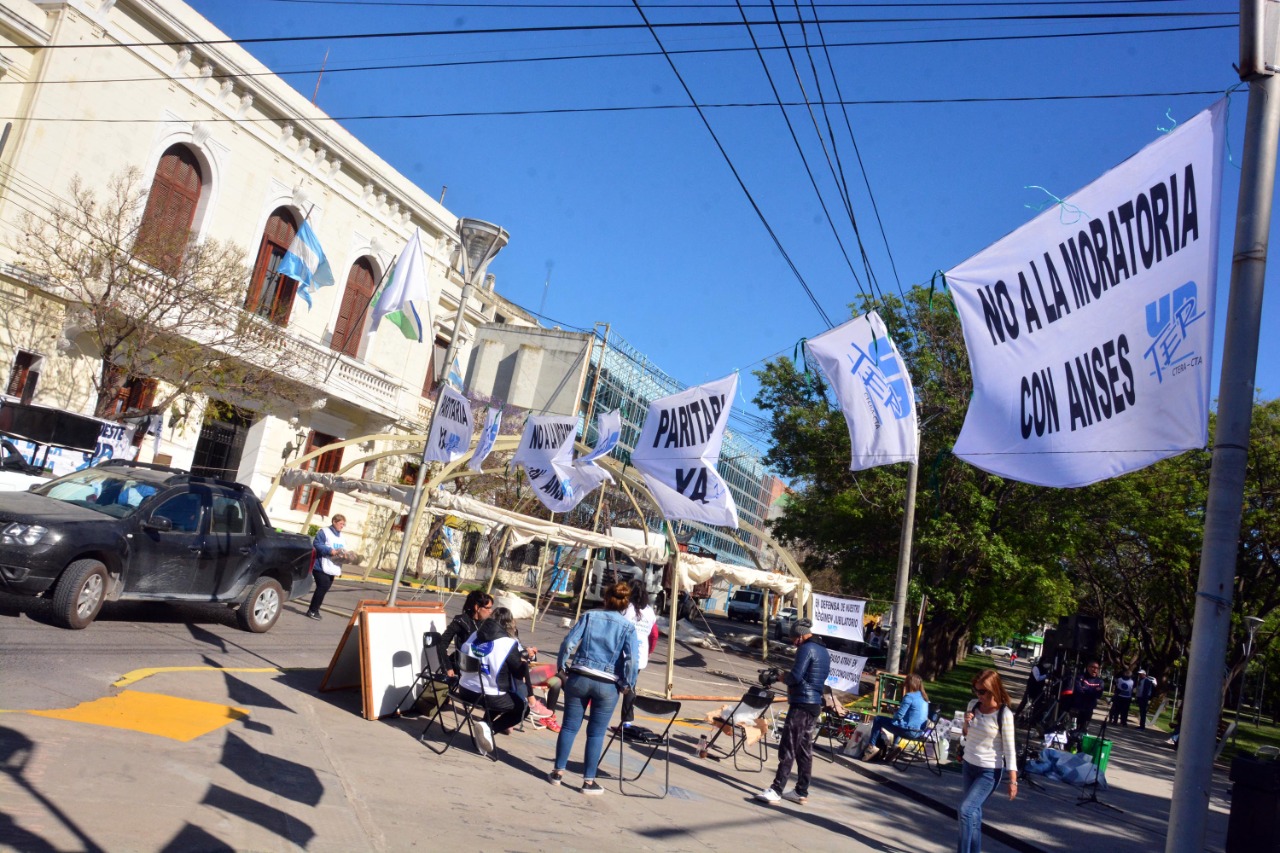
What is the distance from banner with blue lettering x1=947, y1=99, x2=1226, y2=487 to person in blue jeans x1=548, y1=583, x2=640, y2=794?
150 inches

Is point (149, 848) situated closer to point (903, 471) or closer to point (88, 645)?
point (88, 645)

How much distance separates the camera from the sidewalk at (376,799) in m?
5.43

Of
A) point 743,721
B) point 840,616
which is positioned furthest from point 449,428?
point 840,616

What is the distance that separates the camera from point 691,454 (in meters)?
11.5

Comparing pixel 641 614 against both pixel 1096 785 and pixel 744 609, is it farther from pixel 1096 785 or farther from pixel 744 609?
pixel 744 609

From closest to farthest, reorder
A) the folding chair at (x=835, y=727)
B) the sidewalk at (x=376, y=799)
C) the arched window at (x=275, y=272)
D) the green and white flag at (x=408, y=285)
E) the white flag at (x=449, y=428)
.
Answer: the sidewalk at (x=376, y=799) < the white flag at (x=449, y=428) < the folding chair at (x=835, y=727) < the green and white flag at (x=408, y=285) < the arched window at (x=275, y=272)

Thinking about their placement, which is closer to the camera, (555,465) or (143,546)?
(143,546)

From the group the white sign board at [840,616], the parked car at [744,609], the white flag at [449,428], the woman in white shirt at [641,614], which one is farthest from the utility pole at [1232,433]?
the parked car at [744,609]

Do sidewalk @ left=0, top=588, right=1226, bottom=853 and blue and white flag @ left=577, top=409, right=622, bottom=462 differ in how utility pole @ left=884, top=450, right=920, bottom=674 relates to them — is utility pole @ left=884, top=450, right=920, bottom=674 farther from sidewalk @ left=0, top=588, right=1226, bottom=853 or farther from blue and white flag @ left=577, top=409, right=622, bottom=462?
blue and white flag @ left=577, top=409, right=622, bottom=462

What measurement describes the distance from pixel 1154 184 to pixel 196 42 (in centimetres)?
2322

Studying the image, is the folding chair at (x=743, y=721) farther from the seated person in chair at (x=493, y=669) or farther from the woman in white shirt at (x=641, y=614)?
the seated person in chair at (x=493, y=669)

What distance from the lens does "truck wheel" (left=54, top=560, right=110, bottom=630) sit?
1041 centimetres

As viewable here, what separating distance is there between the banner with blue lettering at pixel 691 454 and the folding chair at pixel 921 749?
15.3 feet

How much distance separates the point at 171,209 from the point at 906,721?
20150 mm
